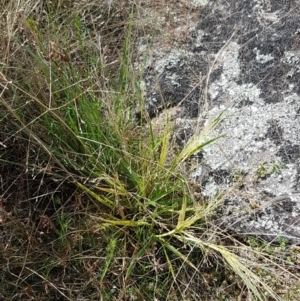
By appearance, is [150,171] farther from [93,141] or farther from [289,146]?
[289,146]

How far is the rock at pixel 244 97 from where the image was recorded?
1692 mm

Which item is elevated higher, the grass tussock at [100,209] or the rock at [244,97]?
the rock at [244,97]

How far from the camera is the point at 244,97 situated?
1846mm

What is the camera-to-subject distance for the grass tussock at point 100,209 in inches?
64.8

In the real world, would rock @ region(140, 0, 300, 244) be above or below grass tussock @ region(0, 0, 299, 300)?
above

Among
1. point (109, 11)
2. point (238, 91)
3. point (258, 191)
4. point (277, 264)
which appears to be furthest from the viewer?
point (109, 11)

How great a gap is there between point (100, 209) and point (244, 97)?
0.59 m

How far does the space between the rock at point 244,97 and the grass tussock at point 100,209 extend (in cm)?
8

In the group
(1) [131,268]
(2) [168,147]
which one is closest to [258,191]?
(2) [168,147]

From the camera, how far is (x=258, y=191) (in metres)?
1.70

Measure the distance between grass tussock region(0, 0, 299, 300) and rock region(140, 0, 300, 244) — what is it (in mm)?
75

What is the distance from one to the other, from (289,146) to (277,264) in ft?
1.21

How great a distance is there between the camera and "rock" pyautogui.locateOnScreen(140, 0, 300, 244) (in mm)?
1692

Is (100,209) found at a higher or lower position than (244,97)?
lower
